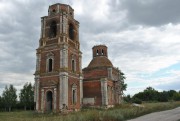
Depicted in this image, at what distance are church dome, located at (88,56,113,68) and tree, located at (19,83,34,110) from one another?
72.6 ft

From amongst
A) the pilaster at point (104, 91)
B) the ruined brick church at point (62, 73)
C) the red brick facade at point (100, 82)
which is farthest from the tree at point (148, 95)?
the pilaster at point (104, 91)

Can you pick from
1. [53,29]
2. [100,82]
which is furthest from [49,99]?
[53,29]

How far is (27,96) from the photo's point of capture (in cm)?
5612

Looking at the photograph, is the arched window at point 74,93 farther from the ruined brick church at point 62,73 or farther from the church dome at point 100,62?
the church dome at point 100,62

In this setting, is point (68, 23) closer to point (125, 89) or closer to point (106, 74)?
point (106, 74)

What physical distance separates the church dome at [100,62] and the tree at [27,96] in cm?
2213

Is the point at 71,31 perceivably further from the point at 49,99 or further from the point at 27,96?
the point at 27,96

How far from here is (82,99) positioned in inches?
1320

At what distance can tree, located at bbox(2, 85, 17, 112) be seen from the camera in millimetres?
53750

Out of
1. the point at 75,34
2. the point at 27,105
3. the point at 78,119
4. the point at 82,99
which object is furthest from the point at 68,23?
the point at 27,105

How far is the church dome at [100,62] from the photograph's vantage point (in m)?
39.7

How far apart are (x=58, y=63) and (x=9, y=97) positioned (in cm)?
3012

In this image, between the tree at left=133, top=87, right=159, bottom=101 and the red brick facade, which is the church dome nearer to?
the red brick facade

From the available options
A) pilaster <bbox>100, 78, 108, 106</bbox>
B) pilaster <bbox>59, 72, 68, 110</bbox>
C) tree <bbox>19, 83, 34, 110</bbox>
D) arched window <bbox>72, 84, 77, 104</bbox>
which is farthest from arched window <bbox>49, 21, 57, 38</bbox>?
tree <bbox>19, 83, 34, 110</bbox>
